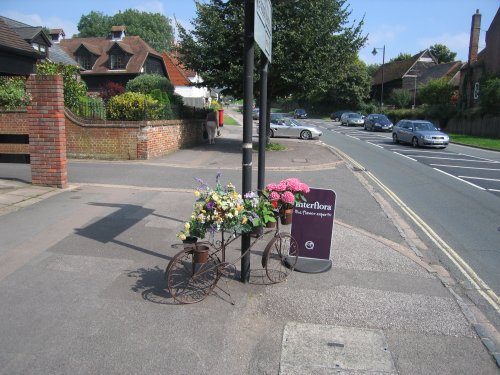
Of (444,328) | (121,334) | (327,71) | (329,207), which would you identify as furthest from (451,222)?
(327,71)

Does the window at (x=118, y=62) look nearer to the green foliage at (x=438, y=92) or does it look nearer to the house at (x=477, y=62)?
the green foliage at (x=438, y=92)

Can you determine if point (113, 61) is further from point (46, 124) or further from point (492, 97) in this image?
point (46, 124)

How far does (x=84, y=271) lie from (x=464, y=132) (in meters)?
38.9

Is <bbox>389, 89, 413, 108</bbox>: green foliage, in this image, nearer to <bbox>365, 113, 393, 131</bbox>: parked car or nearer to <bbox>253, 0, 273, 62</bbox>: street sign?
<bbox>365, 113, 393, 131</bbox>: parked car

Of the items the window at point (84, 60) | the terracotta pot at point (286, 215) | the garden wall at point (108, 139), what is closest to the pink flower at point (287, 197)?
the terracotta pot at point (286, 215)

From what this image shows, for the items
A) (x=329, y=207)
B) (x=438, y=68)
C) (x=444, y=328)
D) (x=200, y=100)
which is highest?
(x=438, y=68)

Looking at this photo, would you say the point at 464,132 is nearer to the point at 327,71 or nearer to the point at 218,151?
the point at 327,71

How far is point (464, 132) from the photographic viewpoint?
38094mm

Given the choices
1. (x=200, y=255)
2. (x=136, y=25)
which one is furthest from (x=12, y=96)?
(x=136, y=25)

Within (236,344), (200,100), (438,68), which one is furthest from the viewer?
(438,68)

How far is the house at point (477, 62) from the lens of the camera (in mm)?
42625

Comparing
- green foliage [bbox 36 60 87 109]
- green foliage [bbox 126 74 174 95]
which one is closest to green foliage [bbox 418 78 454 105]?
green foliage [bbox 126 74 174 95]

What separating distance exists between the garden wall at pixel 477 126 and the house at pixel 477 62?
162 inches

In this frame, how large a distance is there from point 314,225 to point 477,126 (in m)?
35.3
